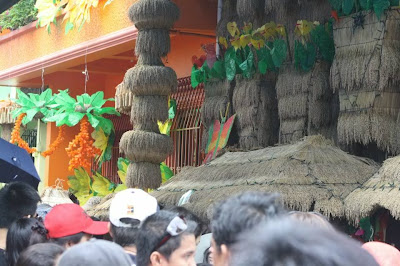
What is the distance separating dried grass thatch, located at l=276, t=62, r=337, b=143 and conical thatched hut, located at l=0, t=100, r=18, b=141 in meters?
7.95

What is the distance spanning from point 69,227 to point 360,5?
193 inches

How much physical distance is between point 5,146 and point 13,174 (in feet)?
0.83

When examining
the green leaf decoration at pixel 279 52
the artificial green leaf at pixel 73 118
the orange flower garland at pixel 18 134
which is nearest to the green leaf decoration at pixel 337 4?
the green leaf decoration at pixel 279 52

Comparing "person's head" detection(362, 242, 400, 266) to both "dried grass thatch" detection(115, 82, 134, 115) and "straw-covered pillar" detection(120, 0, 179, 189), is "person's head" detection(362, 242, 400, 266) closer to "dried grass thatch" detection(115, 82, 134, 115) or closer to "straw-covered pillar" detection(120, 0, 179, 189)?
"straw-covered pillar" detection(120, 0, 179, 189)

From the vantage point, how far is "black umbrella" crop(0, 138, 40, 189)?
7.28 m

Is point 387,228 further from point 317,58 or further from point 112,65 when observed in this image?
point 112,65

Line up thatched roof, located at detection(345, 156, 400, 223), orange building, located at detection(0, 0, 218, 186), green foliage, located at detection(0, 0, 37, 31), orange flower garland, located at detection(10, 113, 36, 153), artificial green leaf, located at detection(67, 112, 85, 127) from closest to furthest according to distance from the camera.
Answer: thatched roof, located at detection(345, 156, 400, 223)
orange building, located at detection(0, 0, 218, 186)
artificial green leaf, located at detection(67, 112, 85, 127)
orange flower garland, located at detection(10, 113, 36, 153)
green foliage, located at detection(0, 0, 37, 31)

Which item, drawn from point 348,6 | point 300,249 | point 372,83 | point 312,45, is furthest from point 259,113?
point 300,249

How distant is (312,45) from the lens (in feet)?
31.7

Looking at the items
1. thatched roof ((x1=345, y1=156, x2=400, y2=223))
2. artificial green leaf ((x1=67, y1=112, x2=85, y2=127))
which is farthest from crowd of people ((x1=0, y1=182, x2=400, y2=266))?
artificial green leaf ((x1=67, y1=112, x2=85, y2=127))

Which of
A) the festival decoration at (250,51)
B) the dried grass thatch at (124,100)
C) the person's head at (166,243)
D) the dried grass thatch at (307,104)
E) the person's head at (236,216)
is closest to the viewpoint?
the person's head at (236,216)

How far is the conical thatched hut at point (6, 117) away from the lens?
16678 millimetres

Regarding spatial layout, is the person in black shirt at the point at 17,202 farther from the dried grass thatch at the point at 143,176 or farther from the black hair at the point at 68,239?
the dried grass thatch at the point at 143,176

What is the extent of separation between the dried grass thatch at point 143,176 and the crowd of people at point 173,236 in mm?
4631
